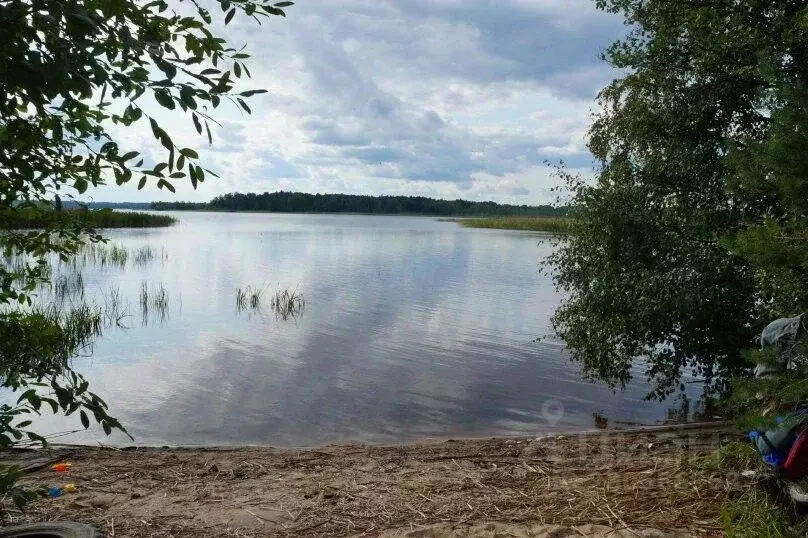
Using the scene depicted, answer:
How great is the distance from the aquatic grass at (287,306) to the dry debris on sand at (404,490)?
1258 cm

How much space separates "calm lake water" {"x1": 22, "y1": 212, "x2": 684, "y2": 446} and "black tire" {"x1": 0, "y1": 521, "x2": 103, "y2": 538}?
5.37 m

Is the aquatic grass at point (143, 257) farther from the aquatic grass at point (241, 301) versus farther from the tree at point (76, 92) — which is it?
the tree at point (76, 92)

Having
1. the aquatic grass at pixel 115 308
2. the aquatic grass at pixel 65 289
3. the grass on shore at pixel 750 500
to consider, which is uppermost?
the grass on shore at pixel 750 500

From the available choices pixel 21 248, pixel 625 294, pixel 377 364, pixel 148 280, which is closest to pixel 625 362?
pixel 625 294

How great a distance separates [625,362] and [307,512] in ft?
24.2

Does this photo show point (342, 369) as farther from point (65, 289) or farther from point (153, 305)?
point (65, 289)

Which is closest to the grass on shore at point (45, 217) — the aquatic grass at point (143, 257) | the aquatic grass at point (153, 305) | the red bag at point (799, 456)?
the red bag at point (799, 456)

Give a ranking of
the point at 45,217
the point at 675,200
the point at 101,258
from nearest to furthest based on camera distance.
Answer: the point at 45,217 → the point at 675,200 → the point at 101,258

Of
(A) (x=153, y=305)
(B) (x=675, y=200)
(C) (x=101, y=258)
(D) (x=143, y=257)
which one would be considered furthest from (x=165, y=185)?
(D) (x=143, y=257)

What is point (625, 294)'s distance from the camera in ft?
34.5

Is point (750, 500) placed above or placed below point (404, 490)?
above

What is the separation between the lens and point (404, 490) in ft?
20.7

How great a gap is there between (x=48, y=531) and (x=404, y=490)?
3.18m

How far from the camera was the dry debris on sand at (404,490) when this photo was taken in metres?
5.28
